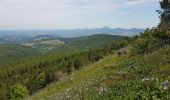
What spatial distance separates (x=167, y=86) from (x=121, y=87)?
4.78 m

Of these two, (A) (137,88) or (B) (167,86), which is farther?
(A) (137,88)

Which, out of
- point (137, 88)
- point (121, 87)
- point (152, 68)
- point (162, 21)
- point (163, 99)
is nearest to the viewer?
point (163, 99)

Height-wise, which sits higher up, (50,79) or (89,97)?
(89,97)

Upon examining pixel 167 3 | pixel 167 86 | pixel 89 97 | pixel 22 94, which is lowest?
pixel 22 94

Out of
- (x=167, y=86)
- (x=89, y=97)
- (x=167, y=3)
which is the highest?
(x=167, y=3)

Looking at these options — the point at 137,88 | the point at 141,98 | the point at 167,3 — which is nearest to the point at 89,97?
the point at 137,88

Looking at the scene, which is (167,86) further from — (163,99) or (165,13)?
(165,13)

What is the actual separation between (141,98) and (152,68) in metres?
15.0

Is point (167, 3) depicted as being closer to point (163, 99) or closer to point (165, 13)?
point (165, 13)

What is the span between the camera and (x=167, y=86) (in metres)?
20.4

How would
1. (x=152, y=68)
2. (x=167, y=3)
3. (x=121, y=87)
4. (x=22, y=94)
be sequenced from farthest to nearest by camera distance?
(x=22, y=94), (x=167, y=3), (x=152, y=68), (x=121, y=87)

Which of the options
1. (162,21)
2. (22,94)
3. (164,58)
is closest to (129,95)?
(164,58)

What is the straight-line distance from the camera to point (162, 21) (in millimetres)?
103562

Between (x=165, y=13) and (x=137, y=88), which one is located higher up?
(x=165, y=13)
